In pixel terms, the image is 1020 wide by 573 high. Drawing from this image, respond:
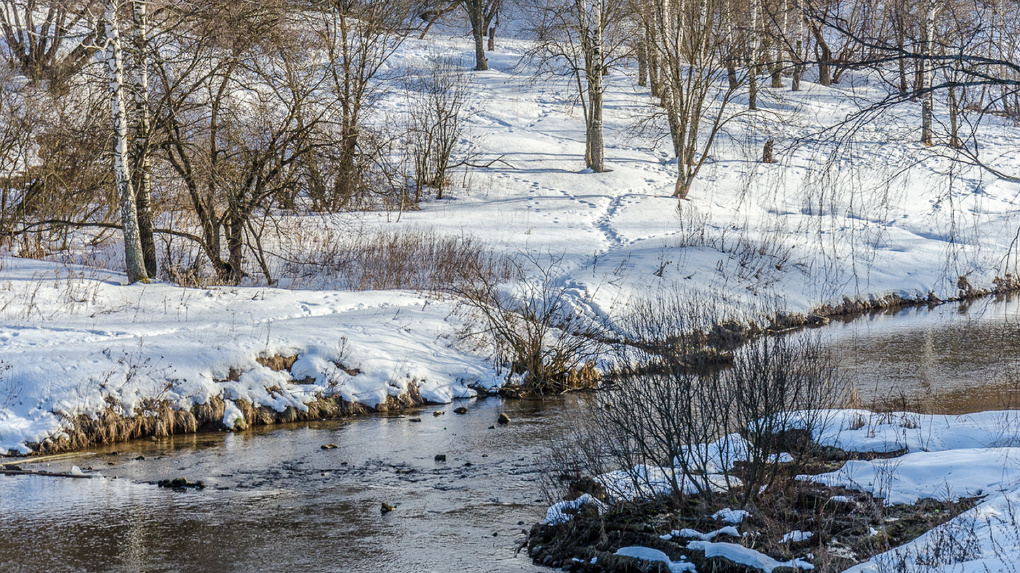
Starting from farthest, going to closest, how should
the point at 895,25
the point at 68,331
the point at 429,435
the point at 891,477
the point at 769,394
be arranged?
the point at 68,331
the point at 429,435
the point at 891,477
the point at 769,394
the point at 895,25

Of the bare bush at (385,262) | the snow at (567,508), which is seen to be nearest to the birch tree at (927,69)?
the snow at (567,508)

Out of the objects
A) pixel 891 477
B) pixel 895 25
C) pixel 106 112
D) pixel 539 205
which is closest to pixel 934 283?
pixel 539 205

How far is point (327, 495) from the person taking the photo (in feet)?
28.3

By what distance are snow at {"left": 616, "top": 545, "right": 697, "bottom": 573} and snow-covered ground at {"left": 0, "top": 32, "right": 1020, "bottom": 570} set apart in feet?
6.80

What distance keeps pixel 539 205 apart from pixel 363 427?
14.5 metres

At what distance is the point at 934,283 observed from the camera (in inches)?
822

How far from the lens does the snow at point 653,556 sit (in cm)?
617

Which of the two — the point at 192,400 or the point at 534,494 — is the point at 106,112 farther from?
the point at 534,494

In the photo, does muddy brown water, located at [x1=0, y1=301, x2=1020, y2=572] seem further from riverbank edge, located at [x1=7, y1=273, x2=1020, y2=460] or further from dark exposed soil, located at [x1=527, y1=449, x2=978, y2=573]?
dark exposed soil, located at [x1=527, y1=449, x2=978, y2=573]

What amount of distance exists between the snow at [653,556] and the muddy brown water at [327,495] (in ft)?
2.85

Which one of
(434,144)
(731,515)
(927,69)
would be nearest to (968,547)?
(731,515)

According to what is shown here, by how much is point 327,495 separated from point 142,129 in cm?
944

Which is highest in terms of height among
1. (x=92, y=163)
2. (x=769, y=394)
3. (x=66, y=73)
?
(x=66, y=73)

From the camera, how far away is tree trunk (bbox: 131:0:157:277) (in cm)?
1440
